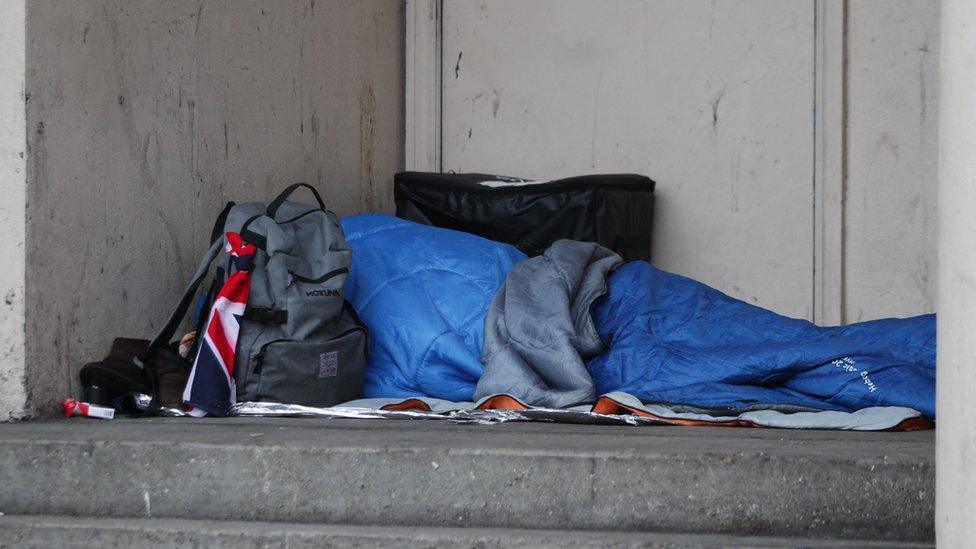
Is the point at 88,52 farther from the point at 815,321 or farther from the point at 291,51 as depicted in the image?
the point at 815,321

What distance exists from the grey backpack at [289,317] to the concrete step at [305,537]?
0.54m

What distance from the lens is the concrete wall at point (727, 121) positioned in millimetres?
3584

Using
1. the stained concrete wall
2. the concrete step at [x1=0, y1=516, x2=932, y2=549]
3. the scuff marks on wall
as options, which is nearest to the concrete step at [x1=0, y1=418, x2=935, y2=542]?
the concrete step at [x1=0, y1=516, x2=932, y2=549]

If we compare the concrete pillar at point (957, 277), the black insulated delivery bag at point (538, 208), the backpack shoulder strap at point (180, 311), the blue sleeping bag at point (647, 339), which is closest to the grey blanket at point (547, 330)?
the blue sleeping bag at point (647, 339)

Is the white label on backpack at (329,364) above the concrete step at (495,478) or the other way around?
above

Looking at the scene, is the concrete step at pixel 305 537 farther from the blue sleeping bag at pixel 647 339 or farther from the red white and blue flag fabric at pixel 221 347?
the blue sleeping bag at pixel 647 339

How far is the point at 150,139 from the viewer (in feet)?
8.87

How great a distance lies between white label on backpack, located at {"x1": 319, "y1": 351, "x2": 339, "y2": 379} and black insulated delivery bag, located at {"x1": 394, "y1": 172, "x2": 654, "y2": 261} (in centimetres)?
105

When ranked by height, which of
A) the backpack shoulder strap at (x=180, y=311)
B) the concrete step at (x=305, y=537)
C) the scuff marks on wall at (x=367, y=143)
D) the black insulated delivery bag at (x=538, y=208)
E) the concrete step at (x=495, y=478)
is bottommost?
the concrete step at (x=305, y=537)

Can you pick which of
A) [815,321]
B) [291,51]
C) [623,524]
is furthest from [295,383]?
[815,321]

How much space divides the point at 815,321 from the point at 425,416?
1.77 m

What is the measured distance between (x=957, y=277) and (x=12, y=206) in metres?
1.79

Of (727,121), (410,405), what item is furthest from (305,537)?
(727,121)

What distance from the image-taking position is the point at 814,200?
3680 millimetres
